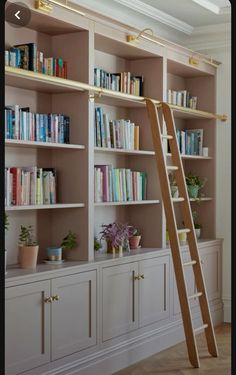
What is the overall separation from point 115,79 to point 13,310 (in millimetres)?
2087

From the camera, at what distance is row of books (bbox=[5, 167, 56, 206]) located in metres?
3.61

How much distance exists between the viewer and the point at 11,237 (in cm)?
388

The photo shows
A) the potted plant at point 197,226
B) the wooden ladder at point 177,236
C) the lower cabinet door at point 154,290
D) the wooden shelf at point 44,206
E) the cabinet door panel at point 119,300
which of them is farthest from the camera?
the potted plant at point 197,226

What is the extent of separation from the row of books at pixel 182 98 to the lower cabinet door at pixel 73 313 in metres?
2.10

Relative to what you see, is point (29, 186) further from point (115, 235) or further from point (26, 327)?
point (115, 235)

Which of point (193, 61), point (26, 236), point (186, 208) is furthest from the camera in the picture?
point (193, 61)

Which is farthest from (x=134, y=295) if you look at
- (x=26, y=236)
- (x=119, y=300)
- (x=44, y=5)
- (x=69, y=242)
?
(x=44, y=5)

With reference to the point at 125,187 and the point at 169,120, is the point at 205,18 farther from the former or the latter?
the point at 125,187

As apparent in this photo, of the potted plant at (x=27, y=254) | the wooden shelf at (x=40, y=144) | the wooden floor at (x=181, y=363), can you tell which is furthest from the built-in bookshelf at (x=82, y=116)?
the wooden floor at (x=181, y=363)

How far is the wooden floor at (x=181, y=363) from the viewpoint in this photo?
4258 mm

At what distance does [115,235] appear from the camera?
4.53 m

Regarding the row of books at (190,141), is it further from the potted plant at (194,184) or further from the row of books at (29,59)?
the row of books at (29,59)

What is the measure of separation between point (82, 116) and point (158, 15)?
1.68 meters

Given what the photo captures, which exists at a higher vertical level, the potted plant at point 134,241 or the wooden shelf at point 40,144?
the wooden shelf at point 40,144
